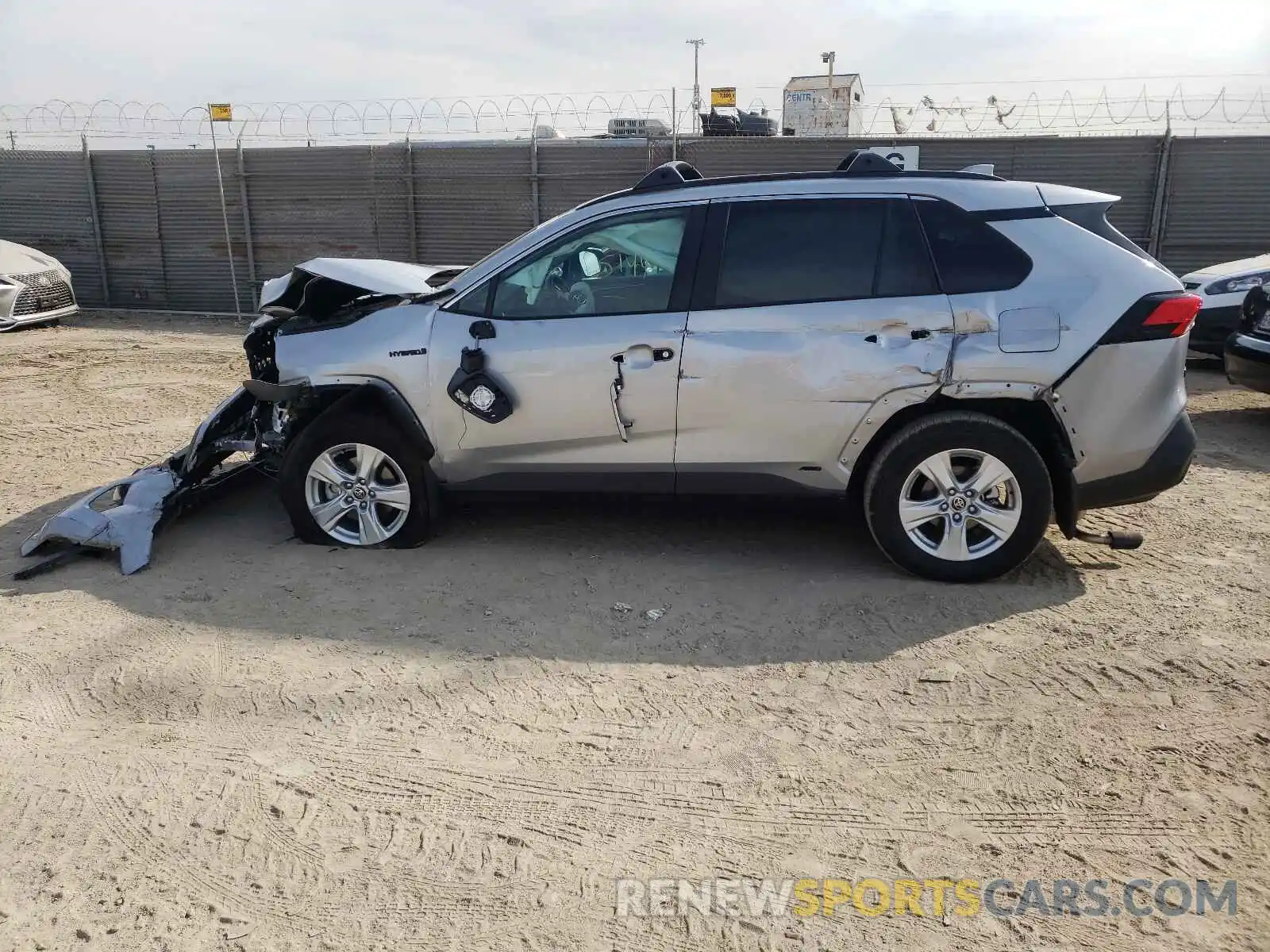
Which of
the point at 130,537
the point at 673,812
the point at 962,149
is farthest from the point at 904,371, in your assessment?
the point at 962,149

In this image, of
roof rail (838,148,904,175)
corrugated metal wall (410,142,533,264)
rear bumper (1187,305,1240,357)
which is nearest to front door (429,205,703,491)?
roof rail (838,148,904,175)

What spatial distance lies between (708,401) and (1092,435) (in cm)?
180

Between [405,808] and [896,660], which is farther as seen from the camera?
[896,660]

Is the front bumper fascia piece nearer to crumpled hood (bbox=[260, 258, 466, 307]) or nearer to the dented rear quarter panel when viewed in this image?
crumpled hood (bbox=[260, 258, 466, 307])

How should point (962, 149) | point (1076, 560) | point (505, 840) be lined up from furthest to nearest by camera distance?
point (962, 149) → point (1076, 560) → point (505, 840)

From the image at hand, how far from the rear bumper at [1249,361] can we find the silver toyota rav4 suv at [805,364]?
357 centimetres

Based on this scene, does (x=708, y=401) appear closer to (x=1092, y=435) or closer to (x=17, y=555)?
(x=1092, y=435)

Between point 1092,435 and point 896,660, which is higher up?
point 1092,435

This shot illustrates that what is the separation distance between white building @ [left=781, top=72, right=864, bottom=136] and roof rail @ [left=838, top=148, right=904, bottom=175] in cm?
1180

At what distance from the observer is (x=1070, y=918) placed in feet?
8.70

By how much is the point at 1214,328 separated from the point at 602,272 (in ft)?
24.7

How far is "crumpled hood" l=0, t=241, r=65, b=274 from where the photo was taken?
13531mm

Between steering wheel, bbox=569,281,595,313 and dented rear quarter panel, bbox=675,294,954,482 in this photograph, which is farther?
steering wheel, bbox=569,281,595,313

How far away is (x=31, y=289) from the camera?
44.2ft
